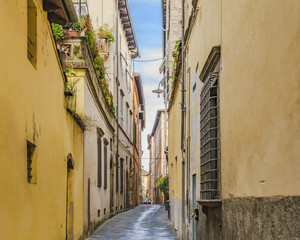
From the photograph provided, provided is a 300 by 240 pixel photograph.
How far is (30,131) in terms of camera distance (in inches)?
261

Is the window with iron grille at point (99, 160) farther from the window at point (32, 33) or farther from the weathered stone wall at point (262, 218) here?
the weathered stone wall at point (262, 218)

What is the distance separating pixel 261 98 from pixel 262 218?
102 centimetres

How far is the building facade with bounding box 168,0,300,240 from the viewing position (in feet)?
11.5

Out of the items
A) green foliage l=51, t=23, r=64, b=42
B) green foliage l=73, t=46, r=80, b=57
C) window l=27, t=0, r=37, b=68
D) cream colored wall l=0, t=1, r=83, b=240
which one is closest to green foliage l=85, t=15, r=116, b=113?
green foliage l=51, t=23, r=64, b=42

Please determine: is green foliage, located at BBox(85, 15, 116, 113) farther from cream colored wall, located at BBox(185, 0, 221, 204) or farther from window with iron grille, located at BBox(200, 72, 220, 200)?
window with iron grille, located at BBox(200, 72, 220, 200)

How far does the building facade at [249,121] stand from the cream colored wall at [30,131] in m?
2.44

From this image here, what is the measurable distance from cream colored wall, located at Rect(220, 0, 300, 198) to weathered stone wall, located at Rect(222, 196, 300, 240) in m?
0.08

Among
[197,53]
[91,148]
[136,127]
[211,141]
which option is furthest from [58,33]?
[136,127]

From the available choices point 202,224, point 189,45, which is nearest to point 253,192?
point 202,224

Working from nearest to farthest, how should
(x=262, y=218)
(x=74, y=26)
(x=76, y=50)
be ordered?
1. (x=262, y=218)
2. (x=76, y=50)
3. (x=74, y=26)

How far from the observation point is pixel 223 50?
21.3ft

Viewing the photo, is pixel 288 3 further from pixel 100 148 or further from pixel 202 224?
pixel 100 148

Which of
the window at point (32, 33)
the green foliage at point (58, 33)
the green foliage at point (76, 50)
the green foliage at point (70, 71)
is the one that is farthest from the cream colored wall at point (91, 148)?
the window at point (32, 33)

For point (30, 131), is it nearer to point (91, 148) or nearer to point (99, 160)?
point (91, 148)
